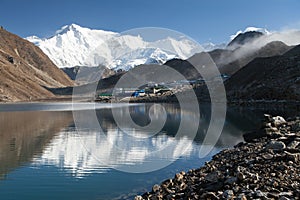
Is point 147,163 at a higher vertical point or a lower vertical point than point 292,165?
lower

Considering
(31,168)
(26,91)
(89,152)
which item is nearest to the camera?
(31,168)

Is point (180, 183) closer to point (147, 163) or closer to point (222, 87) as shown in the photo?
point (147, 163)

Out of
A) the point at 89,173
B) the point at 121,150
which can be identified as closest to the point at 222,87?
the point at 121,150

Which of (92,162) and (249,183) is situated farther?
(92,162)

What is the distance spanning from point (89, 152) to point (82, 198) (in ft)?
41.8

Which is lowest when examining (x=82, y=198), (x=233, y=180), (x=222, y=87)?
(x=82, y=198)

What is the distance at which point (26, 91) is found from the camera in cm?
19762

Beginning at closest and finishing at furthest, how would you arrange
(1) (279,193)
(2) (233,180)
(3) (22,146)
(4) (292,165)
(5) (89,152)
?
(1) (279,193)
(2) (233,180)
(4) (292,165)
(5) (89,152)
(3) (22,146)

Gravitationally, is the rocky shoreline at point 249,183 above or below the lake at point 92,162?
above

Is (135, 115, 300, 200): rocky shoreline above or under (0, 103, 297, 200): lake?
above

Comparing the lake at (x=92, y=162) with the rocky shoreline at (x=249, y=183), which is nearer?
the rocky shoreline at (x=249, y=183)

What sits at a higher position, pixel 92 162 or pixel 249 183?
pixel 249 183

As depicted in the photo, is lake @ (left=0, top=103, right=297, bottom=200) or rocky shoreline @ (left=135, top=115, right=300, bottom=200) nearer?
rocky shoreline @ (left=135, top=115, right=300, bottom=200)

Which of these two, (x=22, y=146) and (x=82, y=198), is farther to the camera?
(x=22, y=146)
